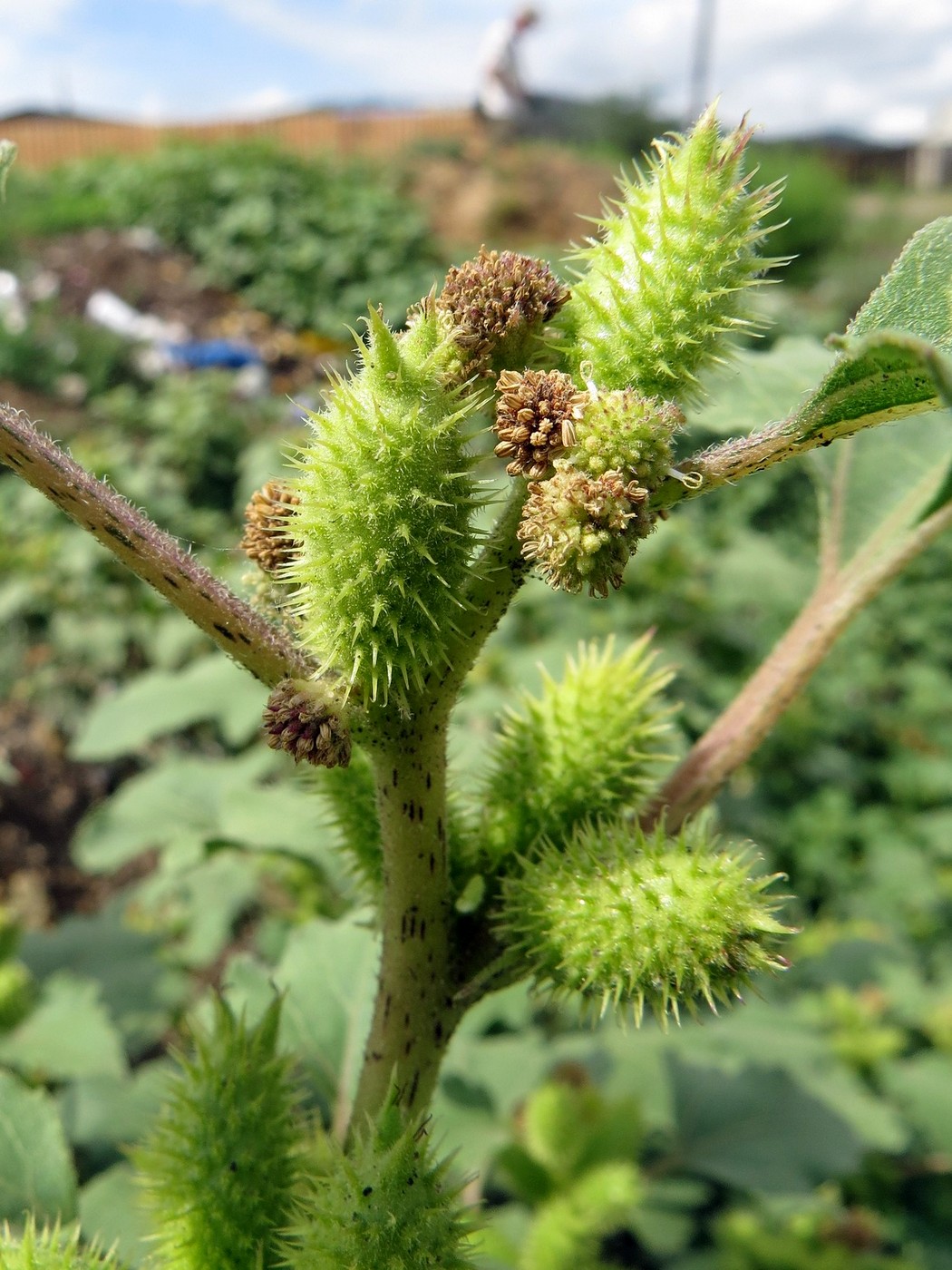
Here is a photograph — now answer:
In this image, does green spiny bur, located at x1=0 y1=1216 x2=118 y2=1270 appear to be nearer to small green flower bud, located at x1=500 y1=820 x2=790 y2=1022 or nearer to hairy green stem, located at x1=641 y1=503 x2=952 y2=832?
small green flower bud, located at x1=500 y1=820 x2=790 y2=1022

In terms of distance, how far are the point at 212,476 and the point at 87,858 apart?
4118 mm

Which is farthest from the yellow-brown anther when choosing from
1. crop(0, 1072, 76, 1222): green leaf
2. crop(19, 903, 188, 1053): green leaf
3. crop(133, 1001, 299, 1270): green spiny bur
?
crop(19, 903, 188, 1053): green leaf

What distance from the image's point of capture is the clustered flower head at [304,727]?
0.72 m

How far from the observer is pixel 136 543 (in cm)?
72

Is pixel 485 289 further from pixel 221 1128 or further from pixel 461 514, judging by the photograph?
pixel 221 1128

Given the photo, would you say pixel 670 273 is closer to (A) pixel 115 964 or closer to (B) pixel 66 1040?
(B) pixel 66 1040

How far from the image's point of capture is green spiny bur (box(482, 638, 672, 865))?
38.5 inches

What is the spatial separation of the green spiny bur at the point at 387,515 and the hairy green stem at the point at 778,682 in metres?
0.35

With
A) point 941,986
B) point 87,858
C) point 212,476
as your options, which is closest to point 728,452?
point 87,858

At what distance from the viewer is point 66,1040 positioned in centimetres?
210

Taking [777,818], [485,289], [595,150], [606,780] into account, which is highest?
[595,150]

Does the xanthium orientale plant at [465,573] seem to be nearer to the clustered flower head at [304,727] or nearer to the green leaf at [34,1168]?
the clustered flower head at [304,727]

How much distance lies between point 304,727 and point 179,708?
6.96 ft

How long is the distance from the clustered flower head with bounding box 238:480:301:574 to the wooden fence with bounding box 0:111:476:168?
14974 mm
